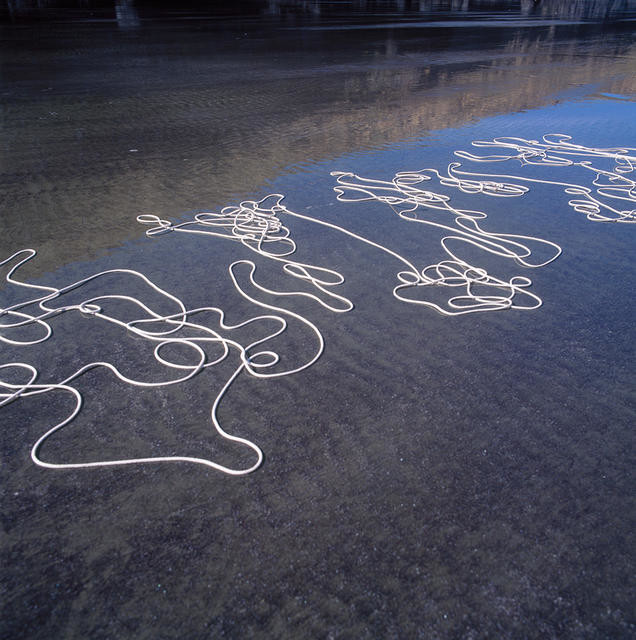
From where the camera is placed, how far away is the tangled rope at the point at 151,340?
207cm

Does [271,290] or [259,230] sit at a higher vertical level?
[259,230]

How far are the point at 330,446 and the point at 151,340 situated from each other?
1191 millimetres

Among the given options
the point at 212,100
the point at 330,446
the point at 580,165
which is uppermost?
the point at 212,100

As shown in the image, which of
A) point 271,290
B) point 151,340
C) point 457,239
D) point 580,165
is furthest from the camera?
point 580,165

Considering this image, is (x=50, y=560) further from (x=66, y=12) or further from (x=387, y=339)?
(x=66, y=12)

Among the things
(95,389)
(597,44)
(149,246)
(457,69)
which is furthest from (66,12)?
(95,389)

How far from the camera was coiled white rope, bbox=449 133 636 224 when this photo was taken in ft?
14.1

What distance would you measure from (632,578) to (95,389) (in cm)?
220

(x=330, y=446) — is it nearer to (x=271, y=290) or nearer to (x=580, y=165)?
(x=271, y=290)

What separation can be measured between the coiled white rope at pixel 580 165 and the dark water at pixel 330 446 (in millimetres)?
208

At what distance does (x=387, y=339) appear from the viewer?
8.75 feet

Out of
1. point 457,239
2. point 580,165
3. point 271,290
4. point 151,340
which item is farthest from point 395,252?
point 580,165

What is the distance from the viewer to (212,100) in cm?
803

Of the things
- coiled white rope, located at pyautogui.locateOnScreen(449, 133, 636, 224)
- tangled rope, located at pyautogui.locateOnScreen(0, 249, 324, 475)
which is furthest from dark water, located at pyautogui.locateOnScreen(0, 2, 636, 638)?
coiled white rope, located at pyautogui.locateOnScreen(449, 133, 636, 224)
